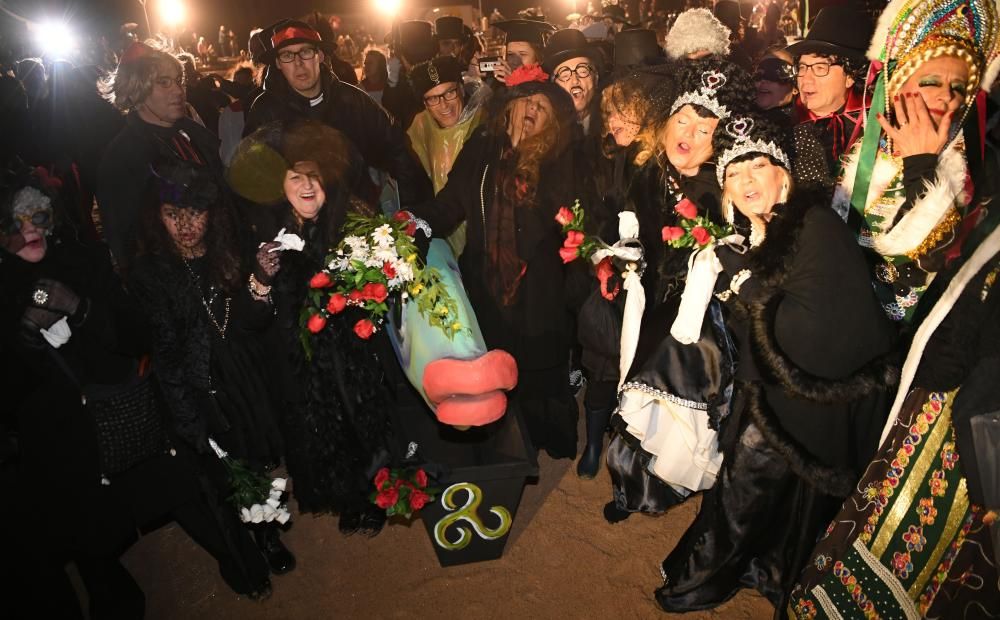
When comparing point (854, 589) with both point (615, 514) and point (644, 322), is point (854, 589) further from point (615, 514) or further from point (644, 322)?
point (644, 322)

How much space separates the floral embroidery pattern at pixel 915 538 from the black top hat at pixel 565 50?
11.5 ft

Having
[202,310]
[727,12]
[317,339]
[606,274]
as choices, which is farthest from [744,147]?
[727,12]

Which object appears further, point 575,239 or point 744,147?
point 575,239

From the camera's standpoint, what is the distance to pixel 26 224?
2635 millimetres

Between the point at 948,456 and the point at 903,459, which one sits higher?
the point at 948,456

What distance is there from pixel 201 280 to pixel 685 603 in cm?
294

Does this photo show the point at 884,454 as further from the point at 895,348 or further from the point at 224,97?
the point at 224,97

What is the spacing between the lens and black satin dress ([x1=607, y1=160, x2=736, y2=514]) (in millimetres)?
3039

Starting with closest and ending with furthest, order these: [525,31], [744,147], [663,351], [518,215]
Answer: [744,147] < [663,351] < [518,215] < [525,31]

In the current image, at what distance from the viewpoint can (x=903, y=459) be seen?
98.7 inches

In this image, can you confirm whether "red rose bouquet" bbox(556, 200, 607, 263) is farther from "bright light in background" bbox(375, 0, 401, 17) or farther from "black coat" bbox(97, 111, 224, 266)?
"bright light in background" bbox(375, 0, 401, 17)

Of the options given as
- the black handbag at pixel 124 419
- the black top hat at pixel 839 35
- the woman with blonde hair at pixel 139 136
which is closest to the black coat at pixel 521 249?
the black top hat at pixel 839 35

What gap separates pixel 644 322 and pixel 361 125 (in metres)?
2.50

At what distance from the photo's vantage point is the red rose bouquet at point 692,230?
2791 millimetres
